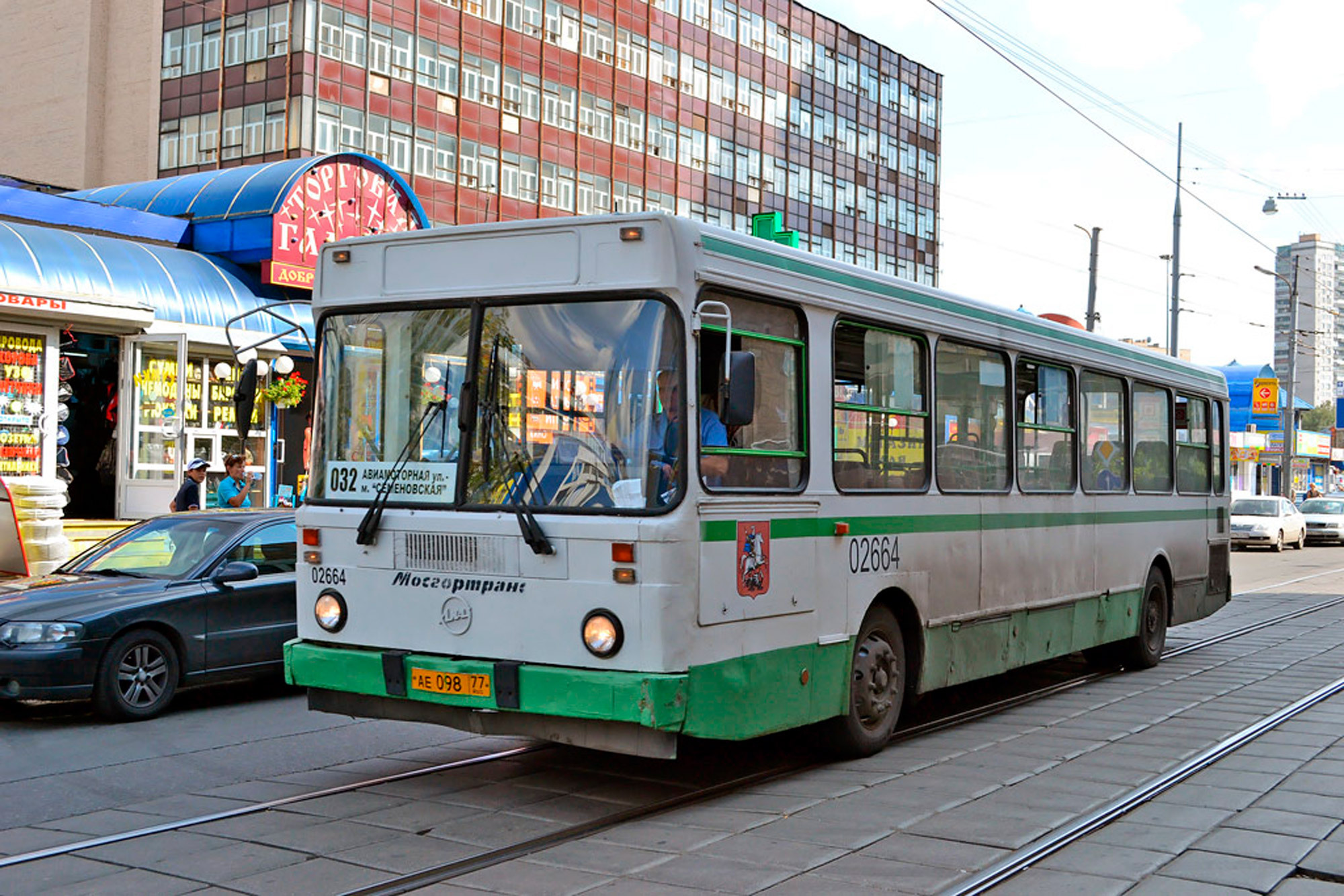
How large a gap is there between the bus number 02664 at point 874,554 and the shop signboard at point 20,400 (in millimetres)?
16327

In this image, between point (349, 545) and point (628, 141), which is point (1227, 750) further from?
point (628, 141)

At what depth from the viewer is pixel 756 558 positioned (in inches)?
284

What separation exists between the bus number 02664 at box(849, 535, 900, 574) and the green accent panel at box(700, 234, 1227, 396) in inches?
59.0

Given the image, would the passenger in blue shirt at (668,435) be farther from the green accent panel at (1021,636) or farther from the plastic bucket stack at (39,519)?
the plastic bucket stack at (39,519)

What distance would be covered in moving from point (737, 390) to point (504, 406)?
1216 millimetres

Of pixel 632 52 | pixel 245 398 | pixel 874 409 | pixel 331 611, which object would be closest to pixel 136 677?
pixel 245 398

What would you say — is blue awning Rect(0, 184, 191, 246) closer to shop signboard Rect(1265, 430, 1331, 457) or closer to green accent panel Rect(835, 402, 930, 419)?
green accent panel Rect(835, 402, 930, 419)

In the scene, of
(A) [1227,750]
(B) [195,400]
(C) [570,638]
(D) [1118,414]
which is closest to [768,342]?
(C) [570,638]

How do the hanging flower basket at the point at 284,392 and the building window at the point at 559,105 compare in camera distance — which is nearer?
the hanging flower basket at the point at 284,392

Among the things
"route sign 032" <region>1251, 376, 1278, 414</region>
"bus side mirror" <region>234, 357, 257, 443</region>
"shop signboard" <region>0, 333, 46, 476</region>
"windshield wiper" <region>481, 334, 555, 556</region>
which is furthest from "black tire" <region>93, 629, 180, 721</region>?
"route sign 032" <region>1251, 376, 1278, 414</region>

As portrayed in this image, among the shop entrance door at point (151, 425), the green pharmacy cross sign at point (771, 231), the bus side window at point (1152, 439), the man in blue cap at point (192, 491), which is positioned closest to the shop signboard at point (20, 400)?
the shop entrance door at point (151, 425)

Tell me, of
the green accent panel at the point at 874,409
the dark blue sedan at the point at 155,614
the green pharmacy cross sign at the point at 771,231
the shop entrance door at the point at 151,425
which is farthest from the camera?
the green pharmacy cross sign at the point at 771,231

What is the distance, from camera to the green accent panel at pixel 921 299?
23.7 ft

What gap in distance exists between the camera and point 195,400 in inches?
955
